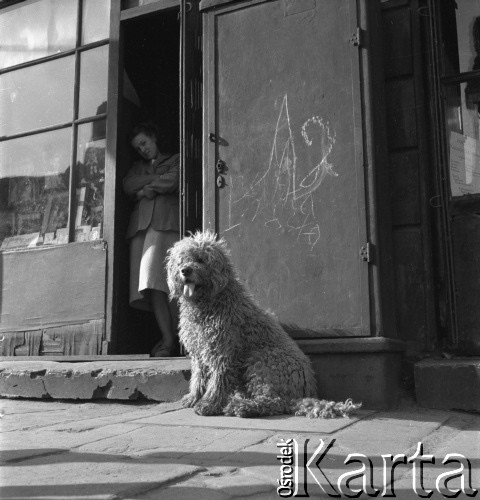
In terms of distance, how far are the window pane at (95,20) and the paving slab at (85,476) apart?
190 inches

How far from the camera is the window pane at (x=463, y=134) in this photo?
500cm

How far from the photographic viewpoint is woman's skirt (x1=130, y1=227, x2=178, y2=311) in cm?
582

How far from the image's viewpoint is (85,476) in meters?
2.53

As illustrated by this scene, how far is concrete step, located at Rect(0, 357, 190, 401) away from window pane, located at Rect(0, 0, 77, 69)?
333cm

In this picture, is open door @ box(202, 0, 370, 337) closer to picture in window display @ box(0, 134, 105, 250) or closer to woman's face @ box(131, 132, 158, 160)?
woman's face @ box(131, 132, 158, 160)

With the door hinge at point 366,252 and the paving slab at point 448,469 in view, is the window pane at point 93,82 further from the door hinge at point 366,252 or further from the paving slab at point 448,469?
the paving slab at point 448,469

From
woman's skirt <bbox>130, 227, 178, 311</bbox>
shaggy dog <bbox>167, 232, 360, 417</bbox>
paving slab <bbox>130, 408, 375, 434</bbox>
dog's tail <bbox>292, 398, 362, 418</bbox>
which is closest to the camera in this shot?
paving slab <bbox>130, 408, 375, 434</bbox>

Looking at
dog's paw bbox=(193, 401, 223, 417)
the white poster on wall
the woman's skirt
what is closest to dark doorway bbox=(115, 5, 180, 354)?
the woman's skirt

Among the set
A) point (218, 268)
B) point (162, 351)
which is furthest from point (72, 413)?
point (218, 268)

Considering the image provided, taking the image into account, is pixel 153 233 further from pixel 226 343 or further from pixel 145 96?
pixel 226 343

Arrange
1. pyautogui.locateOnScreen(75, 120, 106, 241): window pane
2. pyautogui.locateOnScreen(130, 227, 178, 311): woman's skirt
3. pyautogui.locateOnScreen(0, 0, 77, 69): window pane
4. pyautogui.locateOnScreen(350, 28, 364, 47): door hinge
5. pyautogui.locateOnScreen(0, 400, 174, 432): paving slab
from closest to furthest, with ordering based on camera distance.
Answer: pyautogui.locateOnScreen(0, 400, 174, 432): paving slab < pyautogui.locateOnScreen(350, 28, 364, 47): door hinge < pyautogui.locateOnScreen(130, 227, 178, 311): woman's skirt < pyautogui.locateOnScreen(75, 120, 106, 241): window pane < pyautogui.locateOnScreen(0, 0, 77, 69): window pane

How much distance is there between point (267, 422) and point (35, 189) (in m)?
4.07

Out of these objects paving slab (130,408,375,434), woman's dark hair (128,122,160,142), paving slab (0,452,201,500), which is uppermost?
woman's dark hair (128,122,160,142)

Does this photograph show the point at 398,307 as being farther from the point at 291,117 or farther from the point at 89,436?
the point at 89,436
